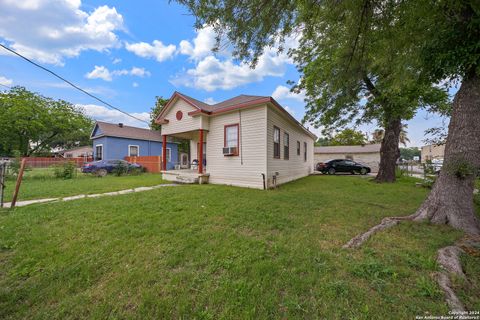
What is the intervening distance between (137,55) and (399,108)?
48.3 feet

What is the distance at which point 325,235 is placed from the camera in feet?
11.1

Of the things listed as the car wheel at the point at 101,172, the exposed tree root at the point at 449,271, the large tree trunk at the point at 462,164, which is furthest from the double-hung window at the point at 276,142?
the car wheel at the point at 101,172

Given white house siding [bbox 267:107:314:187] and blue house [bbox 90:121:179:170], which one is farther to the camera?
blue house [bbox 90:121:179:170]

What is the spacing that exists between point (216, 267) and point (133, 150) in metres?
20.3

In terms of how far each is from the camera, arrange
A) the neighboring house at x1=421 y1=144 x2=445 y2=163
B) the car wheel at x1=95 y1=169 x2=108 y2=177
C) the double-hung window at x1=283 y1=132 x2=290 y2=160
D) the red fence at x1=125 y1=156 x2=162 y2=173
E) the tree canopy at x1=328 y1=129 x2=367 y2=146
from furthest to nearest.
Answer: the tree canopy at x1=328 y1=129 x2=367 y2=146 → the red fence at x1=125 y1=156 x2=162 y2=173 → the car wheel at x1=95 y1=169 x2=108 y2=177 → the double-hung window at x1=283 y1=132 x2=290 y2=160 → the neighboring house at x1=421 y1=144 x2=445 y2=163

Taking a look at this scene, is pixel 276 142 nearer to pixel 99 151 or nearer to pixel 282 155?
pixel 282 155

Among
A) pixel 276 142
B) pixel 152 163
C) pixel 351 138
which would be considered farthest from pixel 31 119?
pixel 351 138

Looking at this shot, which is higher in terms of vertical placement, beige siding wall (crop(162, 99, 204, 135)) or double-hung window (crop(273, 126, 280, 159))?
beige siding wall (crop(162, 99, 204, 135))

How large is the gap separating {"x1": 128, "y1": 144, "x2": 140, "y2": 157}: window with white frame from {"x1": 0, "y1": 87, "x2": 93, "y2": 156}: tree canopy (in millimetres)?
14288

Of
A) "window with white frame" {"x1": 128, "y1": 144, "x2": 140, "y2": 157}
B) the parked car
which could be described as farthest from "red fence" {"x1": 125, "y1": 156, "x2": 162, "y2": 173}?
"window with white frame" {"x1": 128, "y1": 144, "x2": 140, "y2": 157}

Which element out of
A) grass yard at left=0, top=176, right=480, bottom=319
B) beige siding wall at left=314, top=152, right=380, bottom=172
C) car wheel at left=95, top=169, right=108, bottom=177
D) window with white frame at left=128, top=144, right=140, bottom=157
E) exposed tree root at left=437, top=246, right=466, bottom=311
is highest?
window with white frame at left=128, top=144, right=140, bottom=157

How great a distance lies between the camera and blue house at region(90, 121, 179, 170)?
59.3ft

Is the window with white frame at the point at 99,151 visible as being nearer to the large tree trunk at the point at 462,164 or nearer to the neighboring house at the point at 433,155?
the large tree trunk at the point at 462,164

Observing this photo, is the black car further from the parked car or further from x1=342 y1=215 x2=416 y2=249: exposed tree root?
the parked car
